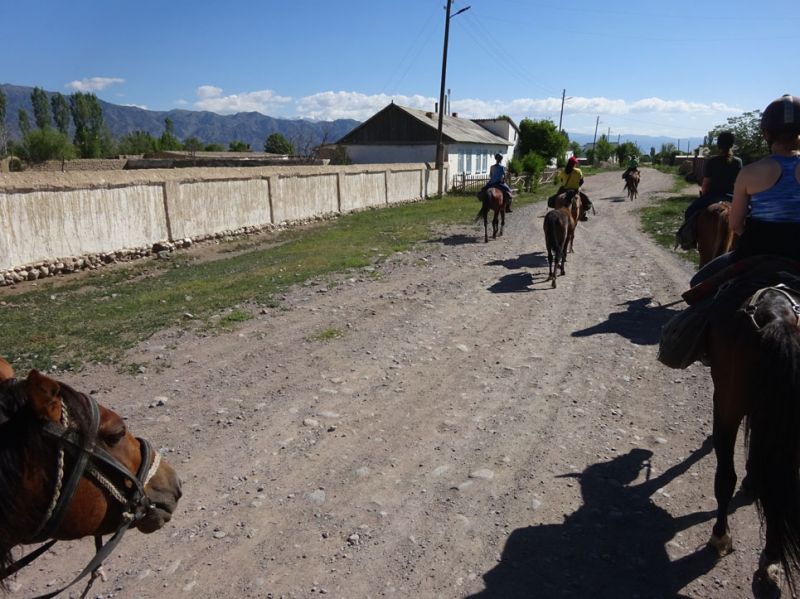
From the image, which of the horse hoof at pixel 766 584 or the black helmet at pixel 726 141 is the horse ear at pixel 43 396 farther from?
the black helmet at pixel 726 141

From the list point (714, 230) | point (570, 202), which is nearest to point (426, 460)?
point (714, 230)

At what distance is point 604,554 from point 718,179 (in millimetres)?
6933

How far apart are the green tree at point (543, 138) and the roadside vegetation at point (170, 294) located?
165 feet

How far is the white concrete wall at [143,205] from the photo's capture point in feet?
35.1

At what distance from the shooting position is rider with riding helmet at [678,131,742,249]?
7691 mm

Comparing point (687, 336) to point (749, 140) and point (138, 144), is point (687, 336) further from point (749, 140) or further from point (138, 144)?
point (138, 144)

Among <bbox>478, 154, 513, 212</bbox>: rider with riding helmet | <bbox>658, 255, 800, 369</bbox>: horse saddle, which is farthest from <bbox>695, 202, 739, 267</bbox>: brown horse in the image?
<bbox>478, 154, 513, 212</bbox>: rider with riding helmet

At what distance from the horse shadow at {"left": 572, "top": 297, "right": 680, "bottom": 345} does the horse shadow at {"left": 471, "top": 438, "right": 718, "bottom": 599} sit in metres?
3.29

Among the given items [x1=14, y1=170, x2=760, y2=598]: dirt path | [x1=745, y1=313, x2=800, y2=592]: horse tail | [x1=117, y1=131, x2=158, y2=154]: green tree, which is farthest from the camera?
[x1=117, y1=131, x2=158, y2=154]: green tree

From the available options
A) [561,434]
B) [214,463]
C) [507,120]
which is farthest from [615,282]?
[507,120]

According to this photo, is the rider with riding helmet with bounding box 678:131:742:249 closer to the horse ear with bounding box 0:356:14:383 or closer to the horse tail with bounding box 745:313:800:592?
the horse tail with bounding box 745:313:800:592

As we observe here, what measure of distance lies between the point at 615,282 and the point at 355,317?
498 cm

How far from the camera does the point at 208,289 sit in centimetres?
945

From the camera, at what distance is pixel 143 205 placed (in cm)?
1350
